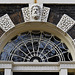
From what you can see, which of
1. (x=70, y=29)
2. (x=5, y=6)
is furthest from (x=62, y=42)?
(x=5, y=6)

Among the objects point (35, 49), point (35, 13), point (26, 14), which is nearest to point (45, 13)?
point (35, 13)

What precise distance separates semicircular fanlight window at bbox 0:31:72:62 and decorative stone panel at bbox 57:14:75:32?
60cm

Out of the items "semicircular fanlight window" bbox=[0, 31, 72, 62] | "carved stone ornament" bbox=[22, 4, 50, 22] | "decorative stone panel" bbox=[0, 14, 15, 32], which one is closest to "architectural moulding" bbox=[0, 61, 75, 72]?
"semicircular fanlight window" bbox=[0, 31, 72, 62]

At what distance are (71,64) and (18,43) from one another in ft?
8.21

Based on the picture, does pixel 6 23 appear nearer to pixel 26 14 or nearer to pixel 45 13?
pixel 26 14

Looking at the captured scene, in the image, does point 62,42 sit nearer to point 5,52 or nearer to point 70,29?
point 70,29

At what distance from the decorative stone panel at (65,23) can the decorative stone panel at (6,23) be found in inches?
80.3

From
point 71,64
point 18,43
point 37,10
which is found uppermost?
point 37,10

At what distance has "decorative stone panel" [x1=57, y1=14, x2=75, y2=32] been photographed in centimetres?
1602

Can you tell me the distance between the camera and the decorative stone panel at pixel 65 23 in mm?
16016

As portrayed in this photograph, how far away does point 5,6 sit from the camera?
16.4m

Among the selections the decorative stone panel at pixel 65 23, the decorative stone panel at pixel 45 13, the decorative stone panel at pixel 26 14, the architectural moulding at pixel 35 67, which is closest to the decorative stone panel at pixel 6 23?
the decorative stone panel at pixel 26 14

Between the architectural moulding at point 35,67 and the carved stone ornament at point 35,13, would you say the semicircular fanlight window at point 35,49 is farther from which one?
the carved stone ornament at point 35,13

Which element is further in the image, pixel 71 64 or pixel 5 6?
pixel 5 6
